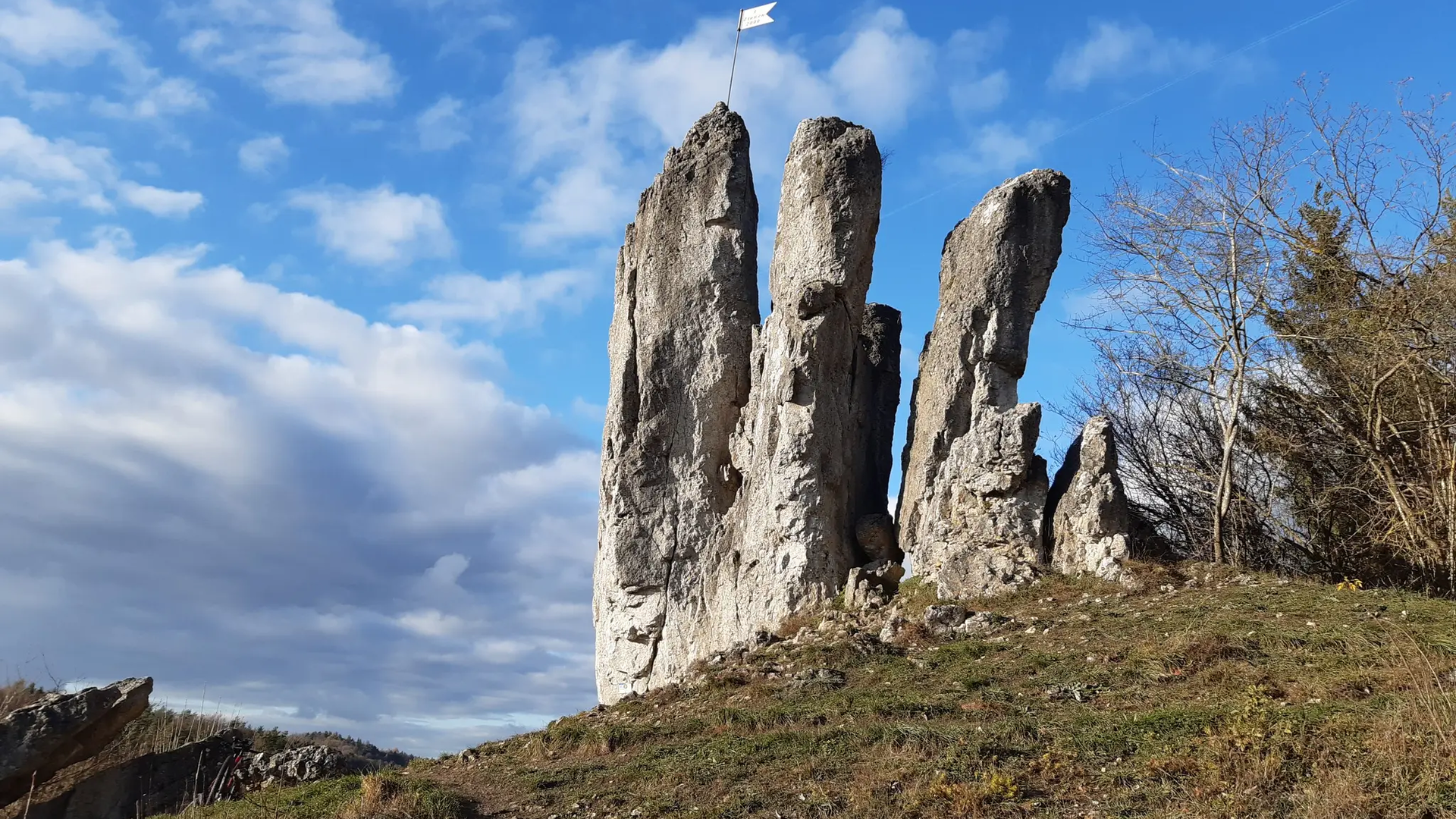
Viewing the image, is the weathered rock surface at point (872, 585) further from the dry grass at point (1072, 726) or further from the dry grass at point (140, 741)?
the dry grass at point (140, 741)

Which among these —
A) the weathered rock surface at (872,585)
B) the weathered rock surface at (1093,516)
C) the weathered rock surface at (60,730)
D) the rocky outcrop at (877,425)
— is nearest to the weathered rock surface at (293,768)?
the weathered rock surface at (60,730)

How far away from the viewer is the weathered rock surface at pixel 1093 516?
1931cm

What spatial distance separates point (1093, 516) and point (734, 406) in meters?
9.51

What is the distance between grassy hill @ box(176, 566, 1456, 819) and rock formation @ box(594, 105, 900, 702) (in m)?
4.72

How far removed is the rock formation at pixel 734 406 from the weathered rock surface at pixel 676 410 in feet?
0.13

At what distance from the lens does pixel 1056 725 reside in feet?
38.3

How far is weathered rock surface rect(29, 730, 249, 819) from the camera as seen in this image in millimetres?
16109

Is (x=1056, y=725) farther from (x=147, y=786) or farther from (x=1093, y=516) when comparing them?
(x=147, y=786)

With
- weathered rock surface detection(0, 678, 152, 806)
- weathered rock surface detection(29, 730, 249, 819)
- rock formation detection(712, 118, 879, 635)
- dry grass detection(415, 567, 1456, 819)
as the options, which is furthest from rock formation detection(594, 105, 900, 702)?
weathered rock surface detection(0, 678, 152, 806)

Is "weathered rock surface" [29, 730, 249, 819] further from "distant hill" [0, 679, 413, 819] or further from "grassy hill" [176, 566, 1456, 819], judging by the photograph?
"grassy hill" [176, 566, 1456, 819]

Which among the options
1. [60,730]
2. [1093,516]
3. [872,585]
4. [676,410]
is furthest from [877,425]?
[60,730]

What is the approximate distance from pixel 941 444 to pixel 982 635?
642 centimetres

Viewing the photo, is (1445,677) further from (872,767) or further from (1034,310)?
(1034,310)

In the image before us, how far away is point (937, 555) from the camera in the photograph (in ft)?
70.1
